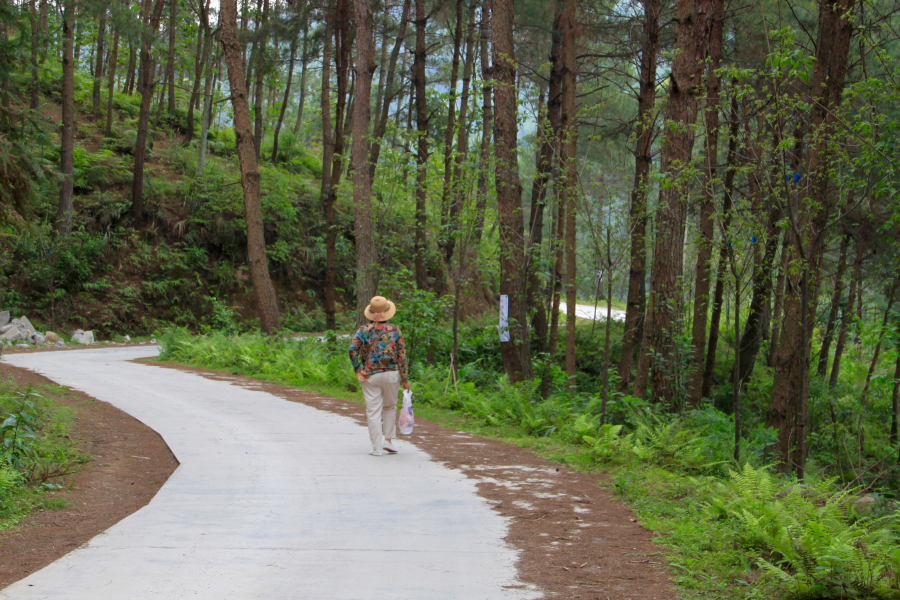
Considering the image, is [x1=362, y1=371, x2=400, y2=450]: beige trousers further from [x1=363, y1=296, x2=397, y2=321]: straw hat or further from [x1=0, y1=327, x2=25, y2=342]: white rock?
[x1=0, y1=327, x2=25, y2=342]: white rock

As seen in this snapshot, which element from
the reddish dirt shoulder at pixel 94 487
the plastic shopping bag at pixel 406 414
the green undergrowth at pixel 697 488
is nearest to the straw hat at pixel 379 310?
the plastic shopping bag at pixel 406 414

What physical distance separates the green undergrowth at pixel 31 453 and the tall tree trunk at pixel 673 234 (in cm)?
901

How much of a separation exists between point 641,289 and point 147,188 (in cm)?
2192

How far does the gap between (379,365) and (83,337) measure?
18842 mm

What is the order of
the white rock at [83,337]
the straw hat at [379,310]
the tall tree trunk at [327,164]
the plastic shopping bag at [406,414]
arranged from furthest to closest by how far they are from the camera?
the tall tree trunk at [327,164]
the white rock at [83,337]
the plastic shopping bag at [406,414]
the straw hat at [379,310]

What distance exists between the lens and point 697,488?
23.4 feet

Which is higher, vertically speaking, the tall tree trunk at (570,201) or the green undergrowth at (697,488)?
the tall tree trunk at (570,201)

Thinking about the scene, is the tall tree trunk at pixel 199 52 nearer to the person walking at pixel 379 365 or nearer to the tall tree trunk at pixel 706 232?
the tall tree trunk at pixel 706 232

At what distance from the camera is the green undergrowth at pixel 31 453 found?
648cm

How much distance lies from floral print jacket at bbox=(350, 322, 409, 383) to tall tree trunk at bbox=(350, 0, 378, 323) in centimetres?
885

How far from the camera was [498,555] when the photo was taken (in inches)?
206

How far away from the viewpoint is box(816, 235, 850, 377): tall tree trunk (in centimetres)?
1436

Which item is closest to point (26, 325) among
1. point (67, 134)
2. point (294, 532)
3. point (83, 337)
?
point (83, 337)

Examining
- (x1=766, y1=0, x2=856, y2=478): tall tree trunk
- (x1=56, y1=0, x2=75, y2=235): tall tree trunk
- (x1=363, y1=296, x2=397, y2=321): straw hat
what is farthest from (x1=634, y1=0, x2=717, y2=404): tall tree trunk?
(x1=56, y1=0, x2=75, y2=235): tall tree trunk
